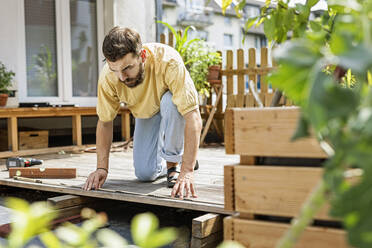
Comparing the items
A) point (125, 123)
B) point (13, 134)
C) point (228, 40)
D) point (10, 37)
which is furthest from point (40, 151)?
point (228, 40)

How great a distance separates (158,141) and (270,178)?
1.90 m

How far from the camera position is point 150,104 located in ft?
9.43

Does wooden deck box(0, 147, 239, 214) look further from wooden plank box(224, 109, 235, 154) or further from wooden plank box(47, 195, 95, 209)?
wooden plank box(224, 109, 235, 154)

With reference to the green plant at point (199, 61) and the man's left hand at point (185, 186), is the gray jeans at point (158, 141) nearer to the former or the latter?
the man's left hand at point (185, 186)

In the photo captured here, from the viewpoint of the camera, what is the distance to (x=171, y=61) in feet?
8.45

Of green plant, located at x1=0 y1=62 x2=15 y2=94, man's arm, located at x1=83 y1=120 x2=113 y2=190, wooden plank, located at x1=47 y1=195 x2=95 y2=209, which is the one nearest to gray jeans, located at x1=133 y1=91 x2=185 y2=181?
man's arm, located at x1=83 y1=120 x2=113 y2=190

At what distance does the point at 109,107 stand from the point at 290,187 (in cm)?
159

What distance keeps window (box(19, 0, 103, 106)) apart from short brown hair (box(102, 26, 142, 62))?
3328 mm

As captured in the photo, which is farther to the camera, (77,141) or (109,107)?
(77,141)

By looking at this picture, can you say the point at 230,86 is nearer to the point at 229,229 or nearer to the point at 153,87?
the point at 153,87

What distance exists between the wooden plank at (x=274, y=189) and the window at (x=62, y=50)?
15.0 feet

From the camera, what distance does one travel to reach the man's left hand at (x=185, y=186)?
2184 mm

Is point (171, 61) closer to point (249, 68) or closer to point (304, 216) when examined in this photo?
point (304, 216)

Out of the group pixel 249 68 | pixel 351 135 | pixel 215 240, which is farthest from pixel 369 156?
pixel 249 68
